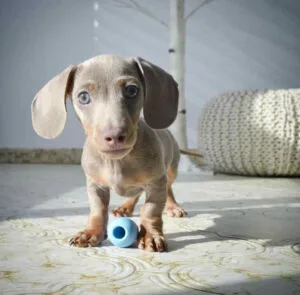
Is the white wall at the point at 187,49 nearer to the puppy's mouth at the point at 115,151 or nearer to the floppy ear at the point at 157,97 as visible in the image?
the floppy ear at the point at 157,97

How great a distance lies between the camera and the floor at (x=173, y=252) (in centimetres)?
102

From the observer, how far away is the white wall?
14.6 feet

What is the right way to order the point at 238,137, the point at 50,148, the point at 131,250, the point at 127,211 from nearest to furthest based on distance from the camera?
the point at 131,250
the point at 127,211
the point at 238,137
the point at 50,148

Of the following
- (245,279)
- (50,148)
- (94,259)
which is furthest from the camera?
(50,148)

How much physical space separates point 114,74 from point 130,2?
3.51 meters

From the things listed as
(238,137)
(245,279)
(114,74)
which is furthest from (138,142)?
(238,137)

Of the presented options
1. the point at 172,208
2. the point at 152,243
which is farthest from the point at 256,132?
the point at 152,243

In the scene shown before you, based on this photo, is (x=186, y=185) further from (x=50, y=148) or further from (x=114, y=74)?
(x=50, y=148)

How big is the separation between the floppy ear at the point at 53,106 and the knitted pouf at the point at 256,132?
2.15 meters

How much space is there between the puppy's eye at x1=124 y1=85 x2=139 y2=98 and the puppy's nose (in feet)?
0.49

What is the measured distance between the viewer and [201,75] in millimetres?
4652

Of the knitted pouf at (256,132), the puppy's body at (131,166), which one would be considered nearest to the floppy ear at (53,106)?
the puppy's body at (131,166)

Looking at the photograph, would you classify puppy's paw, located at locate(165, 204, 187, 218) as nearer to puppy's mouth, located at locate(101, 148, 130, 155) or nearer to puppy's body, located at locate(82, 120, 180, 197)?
puppy's body, located at locate(82, 120, 180, 197)

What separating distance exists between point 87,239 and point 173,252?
0.94ft
